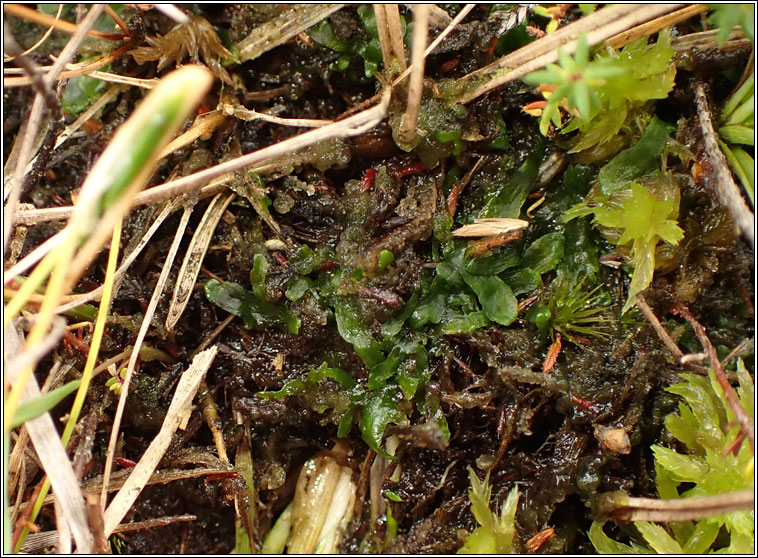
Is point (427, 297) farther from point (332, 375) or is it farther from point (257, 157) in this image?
point (257, 157)

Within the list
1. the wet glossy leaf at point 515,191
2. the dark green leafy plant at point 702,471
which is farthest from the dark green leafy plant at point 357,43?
the dark green leafy plant at point 702,471

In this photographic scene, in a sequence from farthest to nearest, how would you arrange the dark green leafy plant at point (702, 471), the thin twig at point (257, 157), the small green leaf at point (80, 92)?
the small green leaf at point (80, 92)
the dark green leafy plant at point (702, 471)
the thin twig at point (257, 157)

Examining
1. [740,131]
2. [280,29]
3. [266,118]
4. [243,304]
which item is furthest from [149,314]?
[740,131]

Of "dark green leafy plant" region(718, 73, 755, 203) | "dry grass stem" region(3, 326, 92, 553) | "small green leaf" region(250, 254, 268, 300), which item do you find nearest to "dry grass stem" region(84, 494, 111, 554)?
"dry grass stem" region(3, 326, 92, 553)

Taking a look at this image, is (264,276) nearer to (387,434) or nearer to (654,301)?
(387,434)

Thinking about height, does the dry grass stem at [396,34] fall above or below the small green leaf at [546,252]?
above

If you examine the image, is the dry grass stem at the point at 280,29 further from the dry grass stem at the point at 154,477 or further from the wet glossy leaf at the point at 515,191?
the dry grass stem at the point at 154,477

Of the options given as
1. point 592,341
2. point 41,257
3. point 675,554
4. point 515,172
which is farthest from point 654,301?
point 41,257
